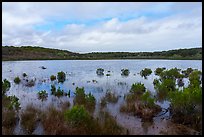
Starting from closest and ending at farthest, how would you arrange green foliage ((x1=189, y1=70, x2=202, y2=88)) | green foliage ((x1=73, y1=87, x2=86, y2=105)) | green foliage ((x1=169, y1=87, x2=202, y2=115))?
green foliage ((x1=169, y1=87, x2=202, y2=115)) → green foliage ((x1=189, y1=70, x2=202, y2=88)) → green foliage ((x1=73, y1=87, x2=86, y2=105))

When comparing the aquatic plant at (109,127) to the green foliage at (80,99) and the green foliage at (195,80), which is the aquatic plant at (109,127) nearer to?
the green foliage at (80,99)

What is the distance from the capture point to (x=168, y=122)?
1006 cm

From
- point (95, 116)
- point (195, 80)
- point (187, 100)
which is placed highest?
point (195, 80)

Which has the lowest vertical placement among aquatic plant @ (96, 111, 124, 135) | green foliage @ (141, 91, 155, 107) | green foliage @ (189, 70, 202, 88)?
aquatic plant @ (96, 111, 124, 135)

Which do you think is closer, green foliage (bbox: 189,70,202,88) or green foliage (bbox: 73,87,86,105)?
green foliage (bbox: 189,70,202,88)

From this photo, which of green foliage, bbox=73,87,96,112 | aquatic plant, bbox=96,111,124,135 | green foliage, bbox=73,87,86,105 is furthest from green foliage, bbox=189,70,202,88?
green foliage, bbox=73,87,86,105

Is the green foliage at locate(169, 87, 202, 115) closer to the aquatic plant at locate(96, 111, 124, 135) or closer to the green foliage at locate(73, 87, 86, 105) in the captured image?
the aquatic plant at locate(96, 111, 124, 135)

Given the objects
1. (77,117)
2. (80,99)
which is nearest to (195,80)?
(80,99)

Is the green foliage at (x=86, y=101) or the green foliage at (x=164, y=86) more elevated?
the green foliage at (x=164, y=86)

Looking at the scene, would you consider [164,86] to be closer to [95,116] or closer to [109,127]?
[95,116]

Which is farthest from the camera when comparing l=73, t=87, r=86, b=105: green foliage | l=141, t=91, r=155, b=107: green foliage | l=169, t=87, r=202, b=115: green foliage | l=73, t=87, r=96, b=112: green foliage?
l=73, t=87, r=86, b=105: green foliage

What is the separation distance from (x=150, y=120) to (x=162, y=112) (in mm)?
1272

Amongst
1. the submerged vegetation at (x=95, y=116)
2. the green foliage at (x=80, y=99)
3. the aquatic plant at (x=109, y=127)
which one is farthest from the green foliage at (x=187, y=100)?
the green foliage at (x=80, y=99)

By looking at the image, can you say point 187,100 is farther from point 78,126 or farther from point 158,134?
point 78,126
